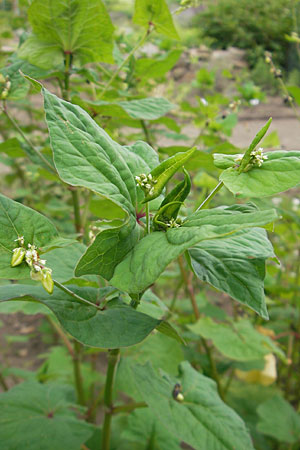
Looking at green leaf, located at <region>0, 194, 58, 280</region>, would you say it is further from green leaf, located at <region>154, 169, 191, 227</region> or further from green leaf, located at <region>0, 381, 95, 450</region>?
green leaf, located at <region>0, 381, 95, 450</region>

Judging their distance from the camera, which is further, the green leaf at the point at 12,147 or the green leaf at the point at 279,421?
the green leaf at the point at 279,421

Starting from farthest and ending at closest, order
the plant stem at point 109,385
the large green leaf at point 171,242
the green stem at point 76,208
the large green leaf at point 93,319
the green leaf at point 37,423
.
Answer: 1. the green stem at point 76,208
2. the green leaf at point 37,423
3. the plant stem at point 109,385
4. the large green leaf at point 93,319
5. the large green leaf at point 171,242

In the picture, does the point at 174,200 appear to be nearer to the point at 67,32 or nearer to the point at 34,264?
the point at 34,264

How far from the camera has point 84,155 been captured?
455 mm

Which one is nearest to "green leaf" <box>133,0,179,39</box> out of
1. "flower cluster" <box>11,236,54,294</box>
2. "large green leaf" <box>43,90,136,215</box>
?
"large green leaf" <box>43,90,136,215</box>

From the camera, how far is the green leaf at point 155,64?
1.05m

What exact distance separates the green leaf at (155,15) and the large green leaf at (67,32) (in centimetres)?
9

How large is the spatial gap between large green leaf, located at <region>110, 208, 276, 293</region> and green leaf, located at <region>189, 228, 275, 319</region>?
0.05 metres

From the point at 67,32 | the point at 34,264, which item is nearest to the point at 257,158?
the point at 34,264

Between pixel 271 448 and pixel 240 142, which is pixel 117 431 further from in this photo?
pixel 240 142

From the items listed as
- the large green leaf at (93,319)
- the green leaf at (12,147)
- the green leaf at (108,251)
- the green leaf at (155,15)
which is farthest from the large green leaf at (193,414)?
the green leaf at (155,15)

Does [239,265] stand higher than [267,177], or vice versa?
[267,177]

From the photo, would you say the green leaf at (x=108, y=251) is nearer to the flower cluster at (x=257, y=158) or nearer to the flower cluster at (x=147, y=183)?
the flower cluster at (x=147, y=183)

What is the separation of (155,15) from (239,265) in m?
0.65
